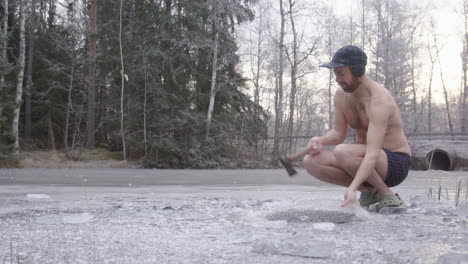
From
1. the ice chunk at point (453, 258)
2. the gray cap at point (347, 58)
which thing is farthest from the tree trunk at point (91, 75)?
the ice chunk at point (453, 258)

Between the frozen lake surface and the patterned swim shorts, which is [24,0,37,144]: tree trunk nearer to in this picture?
the frozen lake surface

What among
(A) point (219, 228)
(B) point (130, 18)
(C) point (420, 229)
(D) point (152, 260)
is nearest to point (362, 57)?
(C) point (420, 229)

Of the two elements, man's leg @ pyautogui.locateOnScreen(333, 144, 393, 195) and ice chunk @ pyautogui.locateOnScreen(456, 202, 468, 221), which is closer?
man's leg @ pyautogui.locateOnScreen(333, 144, 393, 195)

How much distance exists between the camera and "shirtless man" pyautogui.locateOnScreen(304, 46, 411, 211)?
11.9 feet

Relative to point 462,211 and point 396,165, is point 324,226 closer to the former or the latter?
point 396,165

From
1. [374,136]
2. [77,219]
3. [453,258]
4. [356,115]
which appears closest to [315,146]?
[356,115]

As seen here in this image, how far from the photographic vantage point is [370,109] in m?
3.69

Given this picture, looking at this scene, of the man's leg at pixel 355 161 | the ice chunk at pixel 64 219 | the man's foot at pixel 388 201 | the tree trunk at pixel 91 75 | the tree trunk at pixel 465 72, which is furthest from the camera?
the tree trunk at pixel 465 72

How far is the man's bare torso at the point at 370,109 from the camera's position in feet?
12.3

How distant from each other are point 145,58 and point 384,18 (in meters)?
16.7

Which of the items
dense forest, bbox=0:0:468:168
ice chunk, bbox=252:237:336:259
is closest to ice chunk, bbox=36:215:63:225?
ice chunk, bbox=252:237:336:259

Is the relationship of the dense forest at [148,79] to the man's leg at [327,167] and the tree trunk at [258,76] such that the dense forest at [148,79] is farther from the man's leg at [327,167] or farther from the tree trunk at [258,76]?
the man's leg at [327,167]

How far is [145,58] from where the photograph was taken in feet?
68.0

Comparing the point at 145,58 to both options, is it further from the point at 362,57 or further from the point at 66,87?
the point at 362,57
